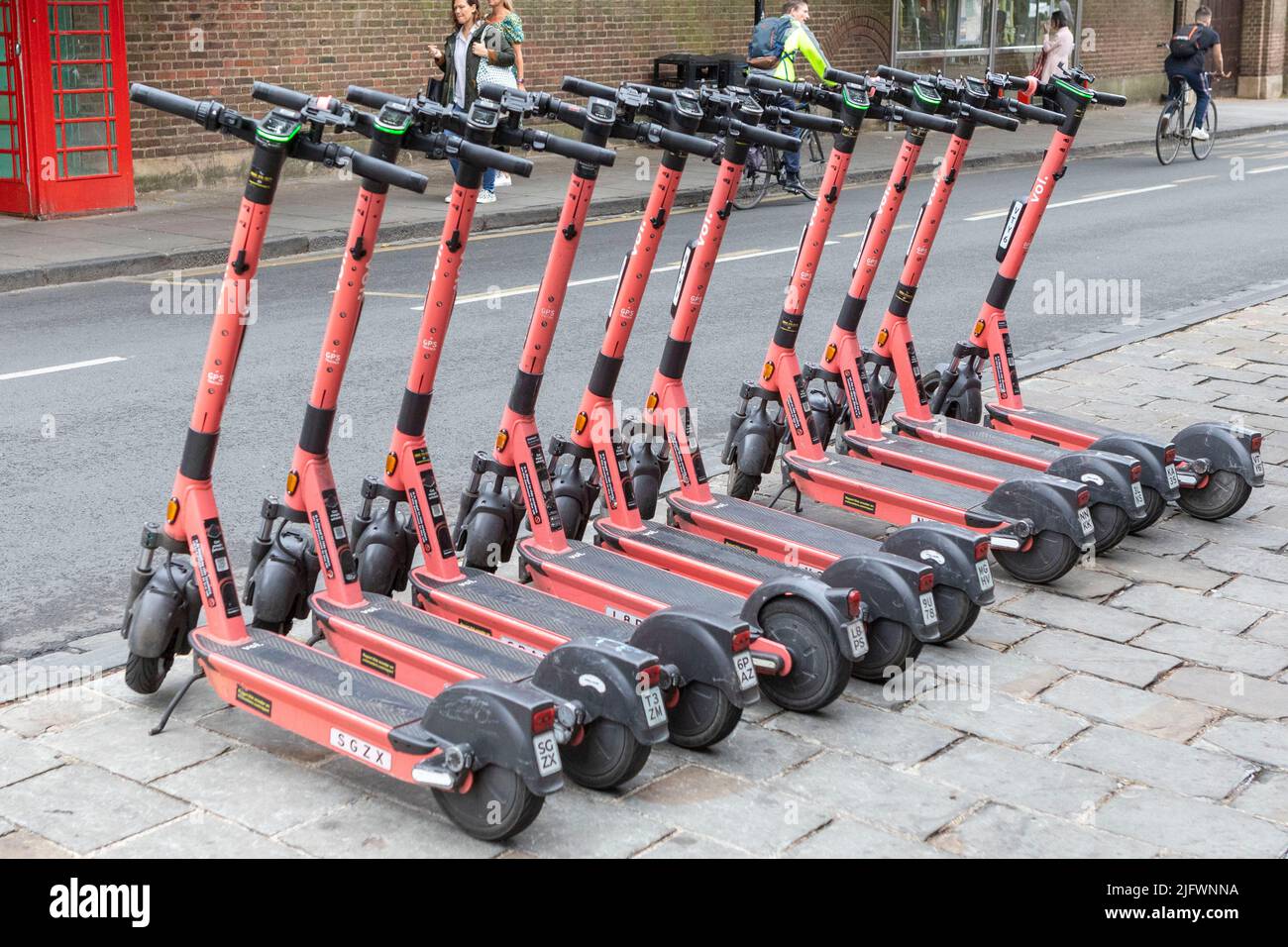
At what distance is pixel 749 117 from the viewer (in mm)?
5711

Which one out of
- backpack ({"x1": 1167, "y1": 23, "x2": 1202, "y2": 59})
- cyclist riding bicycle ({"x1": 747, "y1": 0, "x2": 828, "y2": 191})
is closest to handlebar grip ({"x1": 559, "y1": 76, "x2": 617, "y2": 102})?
cyclist riding bicycle ({"x1": 747, "y1": 0, "x2": 828, "y2": 191})

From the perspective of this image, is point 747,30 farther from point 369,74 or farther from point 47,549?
point 47,549

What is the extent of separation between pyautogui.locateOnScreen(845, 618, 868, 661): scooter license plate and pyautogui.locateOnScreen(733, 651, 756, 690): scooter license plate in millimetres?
357

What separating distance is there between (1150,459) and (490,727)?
335 centimetres

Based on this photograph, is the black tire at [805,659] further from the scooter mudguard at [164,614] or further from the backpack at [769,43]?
the backpack at [769,43]

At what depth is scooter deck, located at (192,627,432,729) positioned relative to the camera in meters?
4.15

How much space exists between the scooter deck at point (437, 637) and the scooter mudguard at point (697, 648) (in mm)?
355

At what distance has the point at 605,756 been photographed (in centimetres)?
A: 411

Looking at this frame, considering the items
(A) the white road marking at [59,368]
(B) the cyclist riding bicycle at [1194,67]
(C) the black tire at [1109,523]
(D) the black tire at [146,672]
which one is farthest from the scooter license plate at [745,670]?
(B) the cyclist riding bicycle at [1194,67]

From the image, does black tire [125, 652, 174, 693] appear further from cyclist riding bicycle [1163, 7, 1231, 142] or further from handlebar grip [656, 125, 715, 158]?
cyclist riding bicycle [1163, 7, 1231, 142]

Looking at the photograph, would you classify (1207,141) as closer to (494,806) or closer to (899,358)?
(899,358)

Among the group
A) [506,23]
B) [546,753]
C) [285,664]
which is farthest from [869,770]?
[506,23]

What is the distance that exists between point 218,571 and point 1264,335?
7.77 metres

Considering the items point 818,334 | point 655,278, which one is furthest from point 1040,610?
point 655,278
